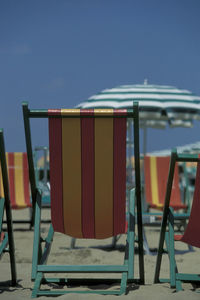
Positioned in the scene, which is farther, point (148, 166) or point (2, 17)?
point (2, 17)

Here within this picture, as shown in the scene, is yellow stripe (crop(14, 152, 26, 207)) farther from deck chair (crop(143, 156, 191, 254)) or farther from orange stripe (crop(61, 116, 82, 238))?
orange stripe (crop(61, 116, 82, 238))

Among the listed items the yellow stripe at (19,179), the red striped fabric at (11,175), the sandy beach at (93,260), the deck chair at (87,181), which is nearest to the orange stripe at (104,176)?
the deck chair at (87,181)

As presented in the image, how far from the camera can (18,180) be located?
5977 millimetres

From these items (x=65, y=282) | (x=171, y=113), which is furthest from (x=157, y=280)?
(x=171, y=113)

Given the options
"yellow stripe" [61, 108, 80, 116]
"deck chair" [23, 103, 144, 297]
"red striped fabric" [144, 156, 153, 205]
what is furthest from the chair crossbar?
"red striped fabric" [144, 156, 153, 205]

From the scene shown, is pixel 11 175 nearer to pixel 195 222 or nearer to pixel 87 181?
pixel 87 181

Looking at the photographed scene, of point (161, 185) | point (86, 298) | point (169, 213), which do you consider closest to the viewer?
point (86, 298)

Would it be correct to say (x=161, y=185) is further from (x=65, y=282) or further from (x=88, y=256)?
(x=65, y=282)

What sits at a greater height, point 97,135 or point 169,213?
point 97,135

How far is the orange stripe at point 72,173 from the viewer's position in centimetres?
227

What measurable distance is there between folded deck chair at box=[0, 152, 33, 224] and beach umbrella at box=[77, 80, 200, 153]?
128 centimetres

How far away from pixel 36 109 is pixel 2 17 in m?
51.7

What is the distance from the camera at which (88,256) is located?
13.5ft

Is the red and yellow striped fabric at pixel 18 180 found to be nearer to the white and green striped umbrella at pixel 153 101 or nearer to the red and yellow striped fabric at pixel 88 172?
the white and green striped umbrella at pixel 153 101
